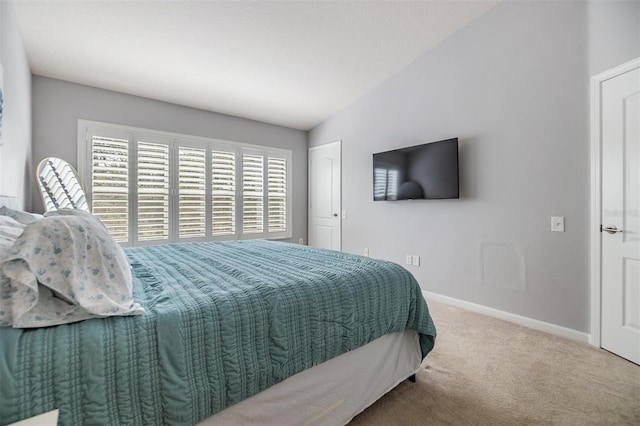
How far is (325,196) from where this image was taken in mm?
4887

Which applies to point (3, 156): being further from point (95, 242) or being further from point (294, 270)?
point (294, 270)

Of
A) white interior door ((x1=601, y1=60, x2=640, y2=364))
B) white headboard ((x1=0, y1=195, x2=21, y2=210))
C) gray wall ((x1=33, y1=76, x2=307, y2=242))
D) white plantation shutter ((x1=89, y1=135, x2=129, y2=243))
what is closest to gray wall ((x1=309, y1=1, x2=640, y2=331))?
white interior door ((x1=601, y1=60, x2=640, y2=364))

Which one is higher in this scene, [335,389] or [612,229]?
[612,229]

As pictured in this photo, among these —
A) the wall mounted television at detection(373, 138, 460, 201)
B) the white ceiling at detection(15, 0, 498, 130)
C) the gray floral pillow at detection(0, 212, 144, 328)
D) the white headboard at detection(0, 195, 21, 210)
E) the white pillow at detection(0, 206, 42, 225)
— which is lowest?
the gray floral pillow at detection(0, 212, 144, 328)

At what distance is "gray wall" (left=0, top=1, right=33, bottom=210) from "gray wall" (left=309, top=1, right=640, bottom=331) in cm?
360

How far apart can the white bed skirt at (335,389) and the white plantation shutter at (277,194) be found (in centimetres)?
337

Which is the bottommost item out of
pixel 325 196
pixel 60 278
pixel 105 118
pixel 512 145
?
pixel 60 278

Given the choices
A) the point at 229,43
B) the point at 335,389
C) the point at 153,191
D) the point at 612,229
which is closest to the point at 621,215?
the point at 612,229

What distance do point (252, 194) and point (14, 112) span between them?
8.97 ft

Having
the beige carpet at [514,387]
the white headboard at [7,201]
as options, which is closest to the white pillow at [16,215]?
the white headboard at [7,201]

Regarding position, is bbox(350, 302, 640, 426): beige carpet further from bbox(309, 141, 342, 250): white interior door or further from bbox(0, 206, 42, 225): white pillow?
bbox(309, 141, 342, 250): white interior door

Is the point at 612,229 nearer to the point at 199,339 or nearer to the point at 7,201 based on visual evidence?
the point at 199,339

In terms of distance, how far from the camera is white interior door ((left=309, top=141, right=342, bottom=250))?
15.3 feet

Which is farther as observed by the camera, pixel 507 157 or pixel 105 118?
pixel 105 118
